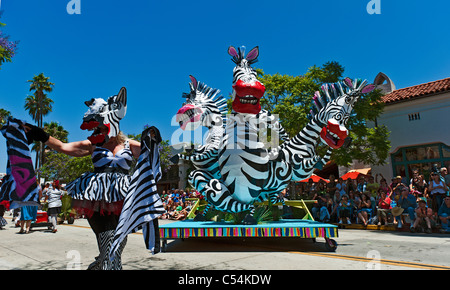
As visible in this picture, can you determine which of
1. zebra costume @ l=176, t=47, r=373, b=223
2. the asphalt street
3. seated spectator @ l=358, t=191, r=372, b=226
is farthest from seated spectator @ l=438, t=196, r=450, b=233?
zebra costume @ l=176, t=47, r=373, b=223

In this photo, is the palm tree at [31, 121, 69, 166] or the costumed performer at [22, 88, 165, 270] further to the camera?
the palm tree at [31, 121, 69, 166]

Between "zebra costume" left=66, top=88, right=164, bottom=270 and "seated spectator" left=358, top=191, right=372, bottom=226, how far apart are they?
9.71m

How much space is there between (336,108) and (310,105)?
8009 mm

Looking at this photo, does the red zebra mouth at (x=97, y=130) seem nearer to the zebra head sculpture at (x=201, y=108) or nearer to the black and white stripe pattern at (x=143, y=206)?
the black and white stripe pattern at (x=143, y=206)

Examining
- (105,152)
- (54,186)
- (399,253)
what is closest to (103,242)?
(105,152)

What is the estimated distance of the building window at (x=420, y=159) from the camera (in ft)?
53.2

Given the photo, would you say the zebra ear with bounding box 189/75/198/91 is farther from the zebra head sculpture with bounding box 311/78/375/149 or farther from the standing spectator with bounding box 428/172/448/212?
the standing spectator with bounding box 428/172/448/212

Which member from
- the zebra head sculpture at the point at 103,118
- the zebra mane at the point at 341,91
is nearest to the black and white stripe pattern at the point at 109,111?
the zebra head sculpture at the point at 103,118

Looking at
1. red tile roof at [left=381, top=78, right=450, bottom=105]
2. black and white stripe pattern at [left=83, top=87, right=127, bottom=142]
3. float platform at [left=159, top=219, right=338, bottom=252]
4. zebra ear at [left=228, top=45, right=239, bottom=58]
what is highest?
red tile roof at [left=381, top=78, right=450, bottom=105]

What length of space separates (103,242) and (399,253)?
5126 mm

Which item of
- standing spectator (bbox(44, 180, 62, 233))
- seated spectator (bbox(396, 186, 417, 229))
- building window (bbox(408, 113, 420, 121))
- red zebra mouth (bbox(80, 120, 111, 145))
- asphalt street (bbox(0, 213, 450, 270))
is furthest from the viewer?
building window (bbox(408, 113, 420, 121))

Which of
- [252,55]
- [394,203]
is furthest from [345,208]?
[252,55]

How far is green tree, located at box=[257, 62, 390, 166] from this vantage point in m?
14.5
